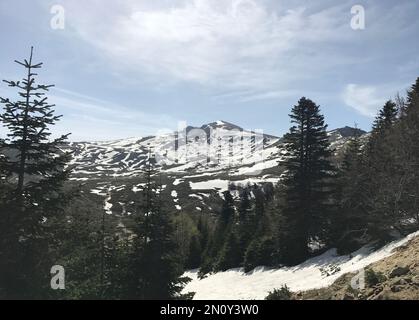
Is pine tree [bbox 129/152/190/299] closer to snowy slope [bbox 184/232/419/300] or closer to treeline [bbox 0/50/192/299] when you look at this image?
treeline [bbox 0/50/192/299]

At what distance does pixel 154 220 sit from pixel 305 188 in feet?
61.6

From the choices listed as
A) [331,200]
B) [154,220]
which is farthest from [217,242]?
[154,220]

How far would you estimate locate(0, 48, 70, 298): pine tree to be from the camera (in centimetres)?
1557

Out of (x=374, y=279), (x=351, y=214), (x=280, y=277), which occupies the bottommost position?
(x=280, y=277)

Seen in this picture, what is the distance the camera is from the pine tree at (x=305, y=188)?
34.1m

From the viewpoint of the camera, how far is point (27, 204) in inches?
674

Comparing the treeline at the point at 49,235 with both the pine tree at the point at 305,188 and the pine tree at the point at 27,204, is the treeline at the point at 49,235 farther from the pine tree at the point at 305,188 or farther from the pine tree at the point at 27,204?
the pine tree at the point at 305,188

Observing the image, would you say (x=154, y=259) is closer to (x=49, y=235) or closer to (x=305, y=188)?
(x=49, y=235)

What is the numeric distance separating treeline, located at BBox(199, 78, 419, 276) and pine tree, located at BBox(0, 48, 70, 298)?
17976 mm

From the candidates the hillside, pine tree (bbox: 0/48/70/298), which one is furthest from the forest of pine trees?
the hillside

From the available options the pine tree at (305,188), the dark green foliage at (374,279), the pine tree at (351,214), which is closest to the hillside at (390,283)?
the dark green foliage at (374,279)
